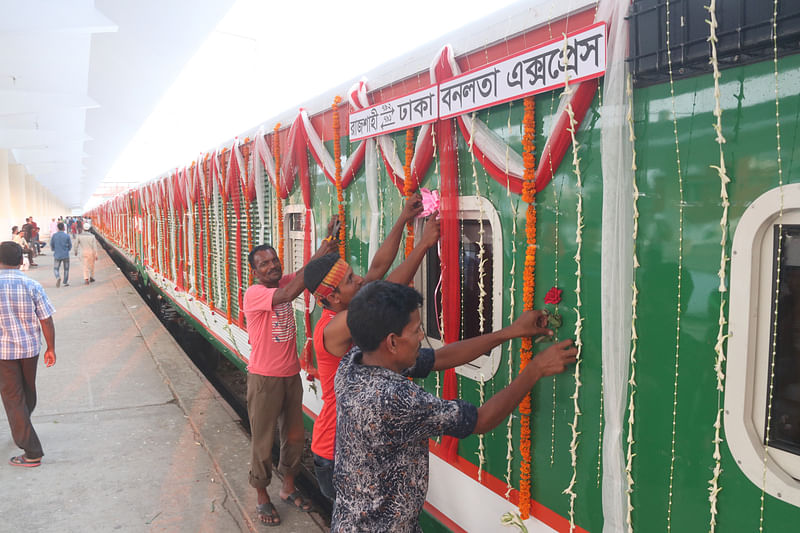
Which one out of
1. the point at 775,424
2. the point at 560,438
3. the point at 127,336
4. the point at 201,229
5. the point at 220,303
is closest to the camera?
the point at 775,424

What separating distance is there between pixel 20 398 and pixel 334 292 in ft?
11.5

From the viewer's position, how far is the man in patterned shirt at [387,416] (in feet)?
5.69

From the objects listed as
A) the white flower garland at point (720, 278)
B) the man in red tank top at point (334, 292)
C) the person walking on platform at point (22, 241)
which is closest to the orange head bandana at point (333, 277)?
the man in red tank top at point (334, 292)

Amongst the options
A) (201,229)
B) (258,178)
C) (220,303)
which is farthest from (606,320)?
(201,229)

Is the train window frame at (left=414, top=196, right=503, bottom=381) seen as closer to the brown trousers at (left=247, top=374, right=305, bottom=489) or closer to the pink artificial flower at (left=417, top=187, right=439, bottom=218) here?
the pink artificial flower at (left=417, top=187, right=439, bottom=218)

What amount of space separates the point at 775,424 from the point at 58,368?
8552 millimetres

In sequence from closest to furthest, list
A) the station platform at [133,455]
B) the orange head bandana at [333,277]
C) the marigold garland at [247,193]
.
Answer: the orange head bandana at [333,277] < the station platform at [133,455] < the marigold garland at [247,193]

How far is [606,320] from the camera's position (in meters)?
1.93

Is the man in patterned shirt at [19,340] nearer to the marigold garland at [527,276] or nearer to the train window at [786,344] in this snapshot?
the marigold garland at [527,276]

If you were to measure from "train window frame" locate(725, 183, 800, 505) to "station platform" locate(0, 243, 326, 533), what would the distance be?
2.99 metres

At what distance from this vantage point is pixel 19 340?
4.51 m

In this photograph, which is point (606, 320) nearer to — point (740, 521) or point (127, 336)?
point (740, 521)

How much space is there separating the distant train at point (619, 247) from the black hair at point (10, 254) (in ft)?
10.9

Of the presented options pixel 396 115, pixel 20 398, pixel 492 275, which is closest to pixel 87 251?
pixel 20 398
